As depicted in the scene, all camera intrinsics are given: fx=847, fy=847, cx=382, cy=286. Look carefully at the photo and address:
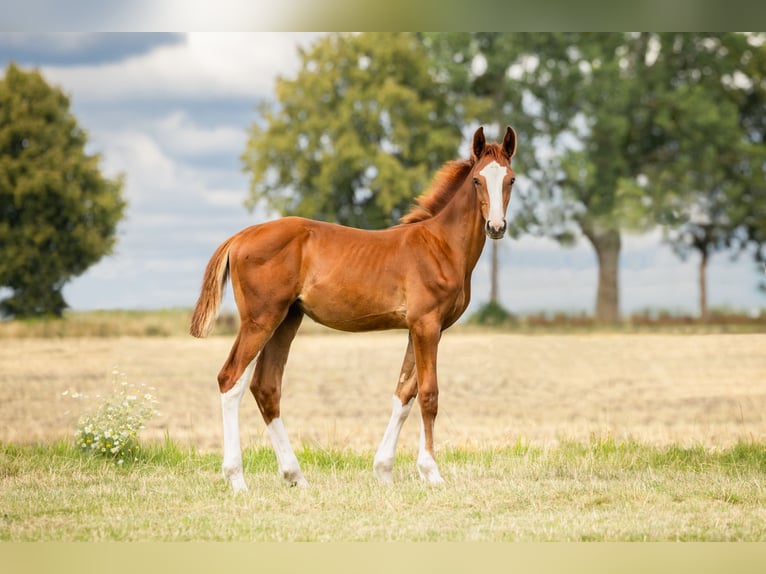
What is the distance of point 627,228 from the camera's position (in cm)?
2031

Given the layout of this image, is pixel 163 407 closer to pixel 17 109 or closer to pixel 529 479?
pixel 529 479

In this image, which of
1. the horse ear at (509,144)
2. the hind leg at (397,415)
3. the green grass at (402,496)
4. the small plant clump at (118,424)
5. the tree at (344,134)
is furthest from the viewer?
the tree at (344,134)

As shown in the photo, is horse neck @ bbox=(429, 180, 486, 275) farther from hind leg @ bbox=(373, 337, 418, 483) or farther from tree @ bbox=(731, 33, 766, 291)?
tree @ bbox=(731, 33, 766, 291)

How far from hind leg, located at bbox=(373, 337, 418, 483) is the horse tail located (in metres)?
1.52

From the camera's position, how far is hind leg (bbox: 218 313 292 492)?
631cm

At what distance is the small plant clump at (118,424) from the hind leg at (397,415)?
2259 millimetres

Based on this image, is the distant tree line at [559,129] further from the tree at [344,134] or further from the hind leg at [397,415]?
the hind leg at [397,415]

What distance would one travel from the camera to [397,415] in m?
6.54

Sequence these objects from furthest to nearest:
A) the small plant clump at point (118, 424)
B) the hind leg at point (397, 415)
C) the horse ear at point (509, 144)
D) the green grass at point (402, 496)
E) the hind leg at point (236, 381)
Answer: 1. the small plant clump at point (118, 424)
2. the hind leg at point (397, 415)
3. the horse ear at point (509, 144)
4. the hind leg at point (236, 381)
5. the green grass at point (402, 496)

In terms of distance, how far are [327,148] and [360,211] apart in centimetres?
168

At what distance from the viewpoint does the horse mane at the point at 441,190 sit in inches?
264

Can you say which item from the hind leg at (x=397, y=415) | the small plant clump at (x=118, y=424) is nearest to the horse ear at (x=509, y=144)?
the hind leg at (x=397, y=415)

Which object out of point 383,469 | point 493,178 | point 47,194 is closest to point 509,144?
point 493,178
